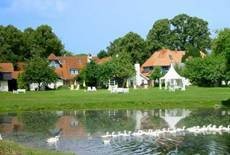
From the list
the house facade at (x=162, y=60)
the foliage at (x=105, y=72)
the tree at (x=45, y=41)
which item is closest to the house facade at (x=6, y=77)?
the foliage at (x=105, y=72)

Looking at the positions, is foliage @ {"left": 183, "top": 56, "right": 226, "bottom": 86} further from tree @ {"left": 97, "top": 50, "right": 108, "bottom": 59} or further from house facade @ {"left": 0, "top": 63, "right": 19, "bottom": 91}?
tree @ {"left": 97, "top": 50, "right": 108, "bottom": 59}

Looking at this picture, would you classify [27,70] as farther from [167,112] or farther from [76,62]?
[167,112]

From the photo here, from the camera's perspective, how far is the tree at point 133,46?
138 metres

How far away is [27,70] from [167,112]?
53.0 m

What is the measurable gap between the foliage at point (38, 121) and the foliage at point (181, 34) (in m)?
87.1

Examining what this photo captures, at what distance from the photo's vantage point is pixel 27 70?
109 metres

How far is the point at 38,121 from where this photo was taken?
175 feet

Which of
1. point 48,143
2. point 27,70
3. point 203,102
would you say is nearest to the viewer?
point 48,143

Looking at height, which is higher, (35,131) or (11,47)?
(11,47)

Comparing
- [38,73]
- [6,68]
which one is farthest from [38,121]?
[6,68]

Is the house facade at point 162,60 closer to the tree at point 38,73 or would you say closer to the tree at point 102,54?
the tree at point 102,54

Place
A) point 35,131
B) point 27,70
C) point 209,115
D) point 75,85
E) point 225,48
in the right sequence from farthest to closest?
point 75,85, point 27,70, point 225,48, point 209,115, point 35,131

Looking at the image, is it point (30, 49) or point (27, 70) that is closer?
point (27, 70)

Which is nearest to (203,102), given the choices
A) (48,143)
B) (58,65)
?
(48,143)
